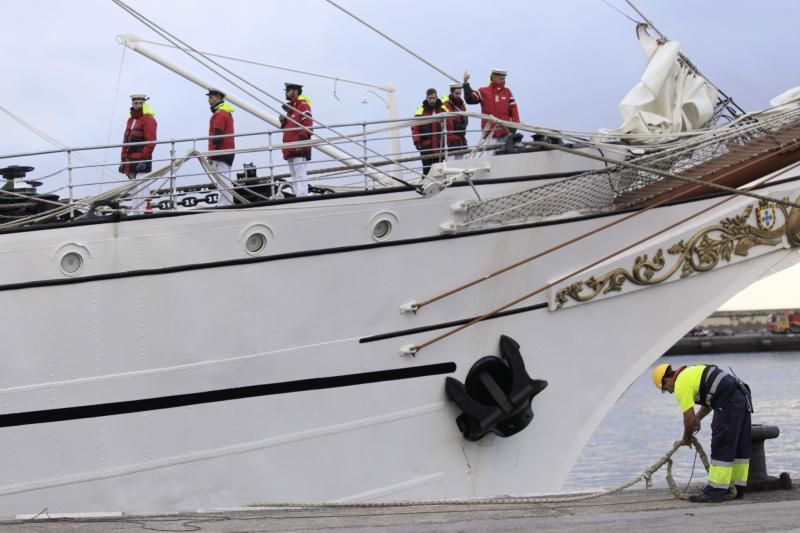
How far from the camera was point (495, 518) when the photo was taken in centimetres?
692

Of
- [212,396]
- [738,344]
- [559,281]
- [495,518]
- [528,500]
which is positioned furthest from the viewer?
[738,344]

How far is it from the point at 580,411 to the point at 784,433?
16.4m

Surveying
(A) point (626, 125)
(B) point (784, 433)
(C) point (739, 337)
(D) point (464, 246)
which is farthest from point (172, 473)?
(C) point (739, 337)

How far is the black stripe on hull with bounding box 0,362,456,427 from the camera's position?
28.7ft

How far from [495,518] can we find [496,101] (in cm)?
486

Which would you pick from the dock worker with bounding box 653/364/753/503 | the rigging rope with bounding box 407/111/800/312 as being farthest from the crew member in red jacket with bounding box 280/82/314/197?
the dock worker with bounding box 653/364/753/503

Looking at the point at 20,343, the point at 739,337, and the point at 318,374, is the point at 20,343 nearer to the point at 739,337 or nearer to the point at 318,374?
the point at 318,374

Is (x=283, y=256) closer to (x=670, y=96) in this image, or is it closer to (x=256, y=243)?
(x=256, y=243)

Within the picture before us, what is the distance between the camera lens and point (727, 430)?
729 cm

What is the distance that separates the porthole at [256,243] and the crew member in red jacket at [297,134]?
2.21 feet

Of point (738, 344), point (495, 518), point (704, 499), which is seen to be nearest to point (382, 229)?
point (495, 518)

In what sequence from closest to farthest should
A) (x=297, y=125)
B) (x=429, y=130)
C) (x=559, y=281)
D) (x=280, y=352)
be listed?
(x=280, y=352)
(x=559, y=281)
(x=297, y=125)
(x=429, y=130)

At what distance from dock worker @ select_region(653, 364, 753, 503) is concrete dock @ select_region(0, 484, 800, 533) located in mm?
133

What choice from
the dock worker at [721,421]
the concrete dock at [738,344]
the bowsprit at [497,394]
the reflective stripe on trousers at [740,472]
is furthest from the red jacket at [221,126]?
the concrete dock at [738,344]
